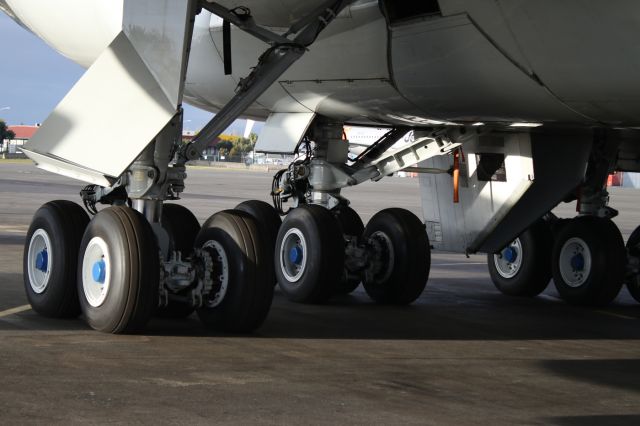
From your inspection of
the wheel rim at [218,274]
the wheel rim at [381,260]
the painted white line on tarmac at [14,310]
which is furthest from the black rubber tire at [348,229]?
the painted white line on tarmac at [14,310]

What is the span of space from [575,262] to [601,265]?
40 centimetres

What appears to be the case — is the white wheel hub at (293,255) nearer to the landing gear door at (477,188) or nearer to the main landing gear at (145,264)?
the landing gear door at (477,188)

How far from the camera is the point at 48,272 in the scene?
9070mm

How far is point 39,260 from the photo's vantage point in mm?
9250

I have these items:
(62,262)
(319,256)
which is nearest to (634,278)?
(319,256)

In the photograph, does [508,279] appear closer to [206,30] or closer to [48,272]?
[206,30]

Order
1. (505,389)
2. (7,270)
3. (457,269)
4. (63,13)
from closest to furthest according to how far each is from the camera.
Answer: (505,389) → (63,13) → (7,270) → (457,269)

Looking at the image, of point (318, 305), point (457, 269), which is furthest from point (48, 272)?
point (457, 269)

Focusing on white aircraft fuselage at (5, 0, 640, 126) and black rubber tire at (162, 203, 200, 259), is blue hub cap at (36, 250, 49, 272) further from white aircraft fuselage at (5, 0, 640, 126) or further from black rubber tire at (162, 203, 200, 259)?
white aircraft fuselage at (5, 0, 640, 126)

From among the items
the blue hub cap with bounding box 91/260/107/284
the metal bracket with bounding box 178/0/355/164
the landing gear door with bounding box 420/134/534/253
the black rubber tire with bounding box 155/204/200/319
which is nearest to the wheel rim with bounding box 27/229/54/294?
the blue hub cap with bounding box 91/260/107/284

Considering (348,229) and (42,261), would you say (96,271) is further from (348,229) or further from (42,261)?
(348,229)

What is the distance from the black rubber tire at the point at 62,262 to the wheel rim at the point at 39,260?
0.04 metres

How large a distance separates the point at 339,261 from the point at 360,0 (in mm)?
2832

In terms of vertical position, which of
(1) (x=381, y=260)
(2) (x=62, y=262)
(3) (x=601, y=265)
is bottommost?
(3) (x=601, y=265)
